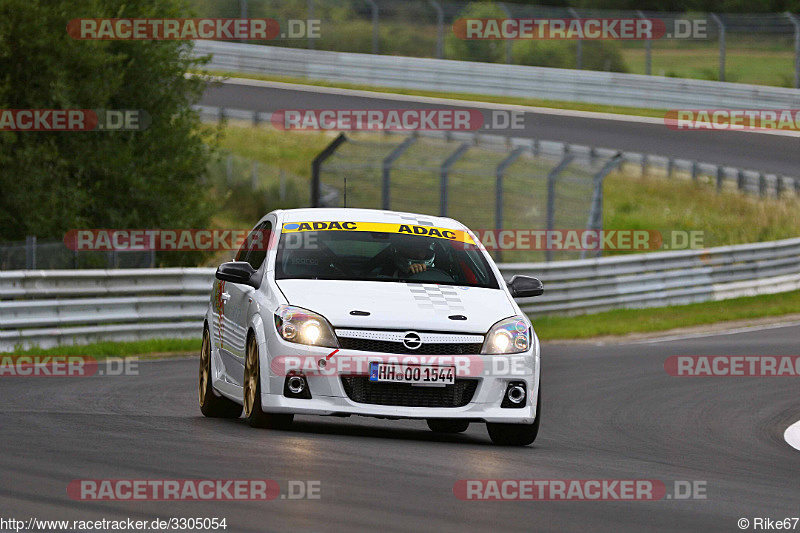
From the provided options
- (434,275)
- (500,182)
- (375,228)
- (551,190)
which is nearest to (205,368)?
(375,228)

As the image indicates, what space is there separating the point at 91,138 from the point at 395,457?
15.9m

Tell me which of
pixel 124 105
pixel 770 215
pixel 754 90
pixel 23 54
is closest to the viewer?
pixel 23 54

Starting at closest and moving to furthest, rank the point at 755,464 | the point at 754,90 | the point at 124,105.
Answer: the point at 755,464 < the point at 124,105 < the point at 754,90

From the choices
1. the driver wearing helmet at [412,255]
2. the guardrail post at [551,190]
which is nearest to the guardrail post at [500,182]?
the guardrail post at [551,190]

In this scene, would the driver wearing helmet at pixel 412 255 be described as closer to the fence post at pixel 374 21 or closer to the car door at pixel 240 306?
the car door at pixel 240 306

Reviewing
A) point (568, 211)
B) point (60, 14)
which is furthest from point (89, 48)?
point (568, 211)

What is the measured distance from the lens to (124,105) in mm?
24078

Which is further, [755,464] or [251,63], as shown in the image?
[251,63]

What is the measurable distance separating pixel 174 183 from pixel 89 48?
2.75 metres

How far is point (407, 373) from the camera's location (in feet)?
29.8

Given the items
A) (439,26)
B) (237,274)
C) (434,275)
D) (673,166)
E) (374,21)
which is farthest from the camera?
(374,21)

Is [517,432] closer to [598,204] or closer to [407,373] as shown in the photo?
[407,373]

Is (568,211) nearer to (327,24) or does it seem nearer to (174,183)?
(174,183)

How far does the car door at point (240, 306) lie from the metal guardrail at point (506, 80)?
29271mm
